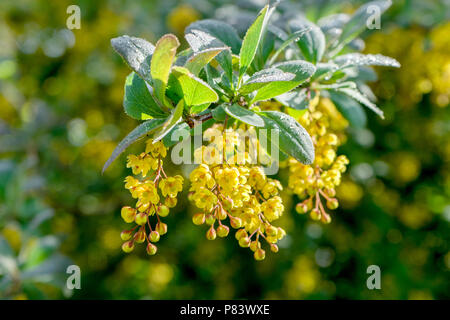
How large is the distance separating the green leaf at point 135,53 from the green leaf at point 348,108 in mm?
670

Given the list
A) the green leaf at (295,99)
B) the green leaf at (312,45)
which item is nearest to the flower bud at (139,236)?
the green leaf at (295,99)

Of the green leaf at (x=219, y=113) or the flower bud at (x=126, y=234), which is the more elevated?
the green leaf at (x=219, y=113)

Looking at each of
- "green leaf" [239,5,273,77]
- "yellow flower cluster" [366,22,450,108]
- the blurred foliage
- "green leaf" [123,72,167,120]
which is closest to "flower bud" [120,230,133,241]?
"green leaf" [123,72,167,120]

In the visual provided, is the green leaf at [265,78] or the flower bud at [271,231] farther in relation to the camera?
the flower bud at [271,231]

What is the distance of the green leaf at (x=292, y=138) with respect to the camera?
95cm

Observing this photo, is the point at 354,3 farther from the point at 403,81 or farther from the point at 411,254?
the point at 411,254

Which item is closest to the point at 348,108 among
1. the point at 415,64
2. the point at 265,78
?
the point at 265,78

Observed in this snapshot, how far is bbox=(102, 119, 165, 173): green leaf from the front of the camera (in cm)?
84

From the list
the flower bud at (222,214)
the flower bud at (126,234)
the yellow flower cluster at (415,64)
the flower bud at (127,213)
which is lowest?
the flower bud at (126,234)

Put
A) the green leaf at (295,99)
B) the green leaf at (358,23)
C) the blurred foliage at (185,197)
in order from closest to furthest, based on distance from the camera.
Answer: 1. the green leaf at (295,99)
2. the green leaf at (358,23)
3. the blurred foliage at (185,197)

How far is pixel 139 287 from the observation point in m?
2.89

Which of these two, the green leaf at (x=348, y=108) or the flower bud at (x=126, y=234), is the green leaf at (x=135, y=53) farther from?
the green leaf at (x=348, y=108)

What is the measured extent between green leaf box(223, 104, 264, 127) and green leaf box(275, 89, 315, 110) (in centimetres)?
17
